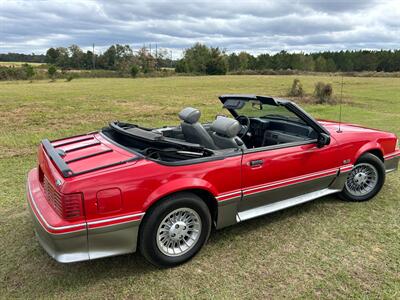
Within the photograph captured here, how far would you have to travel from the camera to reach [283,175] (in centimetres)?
358

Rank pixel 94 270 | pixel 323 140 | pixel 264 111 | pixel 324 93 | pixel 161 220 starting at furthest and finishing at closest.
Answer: pixel 324 93 → pixel 264 111 → pixel 323 140 → pixel 94 270 → pixel 161 220

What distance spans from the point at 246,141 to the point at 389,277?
2.20 m

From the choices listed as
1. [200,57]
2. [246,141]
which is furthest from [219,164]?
[200,57]

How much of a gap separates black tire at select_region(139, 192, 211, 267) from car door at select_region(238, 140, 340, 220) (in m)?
0.48

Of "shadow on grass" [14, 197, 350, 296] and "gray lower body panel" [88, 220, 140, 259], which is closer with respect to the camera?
"gray lower body panel" [88, 220, 140, 259]

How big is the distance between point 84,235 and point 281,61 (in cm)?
9569

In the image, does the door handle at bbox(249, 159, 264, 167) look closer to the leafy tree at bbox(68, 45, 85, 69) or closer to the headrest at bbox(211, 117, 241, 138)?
the headrest at bbox(211, 117, 241, 138)

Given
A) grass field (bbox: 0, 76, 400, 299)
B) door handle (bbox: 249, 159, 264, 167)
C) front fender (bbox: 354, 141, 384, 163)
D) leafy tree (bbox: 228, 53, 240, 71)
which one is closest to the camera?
grass field (bbox: 0, 76, 400, 299)

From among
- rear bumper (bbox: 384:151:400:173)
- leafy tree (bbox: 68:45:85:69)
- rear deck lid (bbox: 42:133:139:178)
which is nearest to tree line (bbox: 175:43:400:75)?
leafy tree (bbox: 68:45:85:69)

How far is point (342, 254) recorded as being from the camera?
10.8 ft

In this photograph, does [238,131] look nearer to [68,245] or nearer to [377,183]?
[68,245]

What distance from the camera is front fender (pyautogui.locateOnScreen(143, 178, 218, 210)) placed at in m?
2.82

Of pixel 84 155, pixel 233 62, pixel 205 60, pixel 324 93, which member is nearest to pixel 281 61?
pixel 233 62

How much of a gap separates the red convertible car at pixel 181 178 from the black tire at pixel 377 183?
0.01 meters
